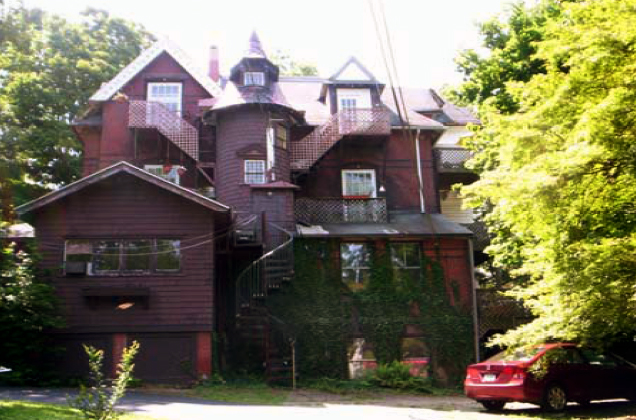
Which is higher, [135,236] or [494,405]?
[135,236]

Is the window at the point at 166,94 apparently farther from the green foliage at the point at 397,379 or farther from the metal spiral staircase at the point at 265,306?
the green foliage at the point at 397,379

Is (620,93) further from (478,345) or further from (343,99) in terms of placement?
(343,99)

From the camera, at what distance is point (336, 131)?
75.7 ft

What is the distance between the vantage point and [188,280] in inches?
737

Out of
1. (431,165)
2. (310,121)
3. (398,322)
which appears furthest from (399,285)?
(310,121)

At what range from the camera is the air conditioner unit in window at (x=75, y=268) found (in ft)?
60.4

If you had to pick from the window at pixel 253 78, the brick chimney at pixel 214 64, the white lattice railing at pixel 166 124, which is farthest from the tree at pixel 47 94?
the window at pixel 253 78

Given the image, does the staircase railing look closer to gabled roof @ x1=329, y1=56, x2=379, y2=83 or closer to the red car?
the red car

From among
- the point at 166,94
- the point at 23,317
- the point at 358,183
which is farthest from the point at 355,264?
the point at 23,317

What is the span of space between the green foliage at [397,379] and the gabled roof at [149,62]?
41.3 ft

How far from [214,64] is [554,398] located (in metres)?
20.9

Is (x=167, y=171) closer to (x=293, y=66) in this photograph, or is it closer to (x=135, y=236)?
(x=135, y=236)

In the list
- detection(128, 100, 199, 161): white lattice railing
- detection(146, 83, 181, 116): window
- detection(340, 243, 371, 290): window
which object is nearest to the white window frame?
detection(128, 100, 199, 161): white lattice railing

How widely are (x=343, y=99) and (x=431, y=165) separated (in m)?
4.50
